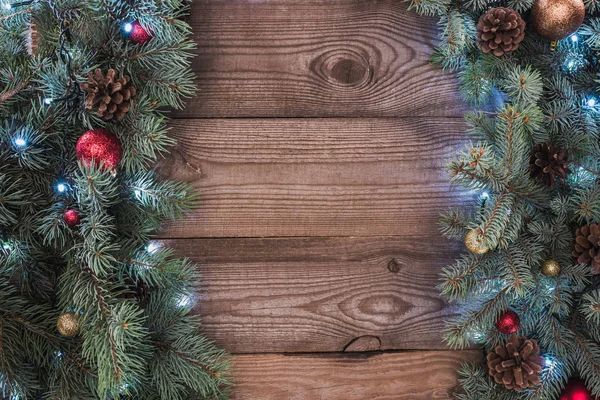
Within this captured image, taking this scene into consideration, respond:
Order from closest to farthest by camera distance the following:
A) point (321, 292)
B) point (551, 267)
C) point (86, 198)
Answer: point (86, 198), point (551, 267), point (321, 292)

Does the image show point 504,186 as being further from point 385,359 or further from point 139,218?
point 139,218

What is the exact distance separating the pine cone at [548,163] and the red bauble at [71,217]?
877mm

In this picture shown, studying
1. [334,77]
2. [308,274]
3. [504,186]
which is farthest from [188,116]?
[504,186]

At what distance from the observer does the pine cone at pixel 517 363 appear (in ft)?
3.40

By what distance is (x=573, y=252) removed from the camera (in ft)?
3.33

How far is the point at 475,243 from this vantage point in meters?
1.01

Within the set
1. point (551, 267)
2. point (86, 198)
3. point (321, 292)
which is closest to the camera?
point (86, 198)

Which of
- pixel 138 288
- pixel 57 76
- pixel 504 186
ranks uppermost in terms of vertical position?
pixel 57 76

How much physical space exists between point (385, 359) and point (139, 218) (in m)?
0.60

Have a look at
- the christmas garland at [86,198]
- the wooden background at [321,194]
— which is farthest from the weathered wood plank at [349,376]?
the christmas garland at [86,198]

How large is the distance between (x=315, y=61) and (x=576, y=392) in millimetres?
869

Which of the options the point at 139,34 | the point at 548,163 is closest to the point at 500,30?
the point at 548,163

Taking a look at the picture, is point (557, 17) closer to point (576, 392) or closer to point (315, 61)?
point (315, 61)

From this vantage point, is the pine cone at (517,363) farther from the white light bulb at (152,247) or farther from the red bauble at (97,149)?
the red bauble at (97,149)
